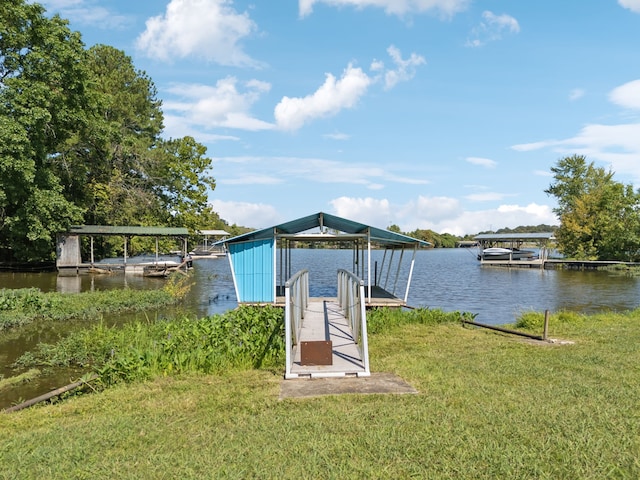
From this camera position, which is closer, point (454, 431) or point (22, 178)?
point (454, 431)

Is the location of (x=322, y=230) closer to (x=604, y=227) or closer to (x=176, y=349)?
(x=176, y=349)

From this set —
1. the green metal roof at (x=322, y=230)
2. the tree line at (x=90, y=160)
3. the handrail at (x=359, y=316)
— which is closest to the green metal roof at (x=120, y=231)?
the tree line at (x=90, y=160)

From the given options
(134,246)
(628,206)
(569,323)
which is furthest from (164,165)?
(628,206)

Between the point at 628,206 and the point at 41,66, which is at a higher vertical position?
the point at 41,66

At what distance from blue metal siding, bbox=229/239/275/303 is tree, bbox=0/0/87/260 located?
15692 mm

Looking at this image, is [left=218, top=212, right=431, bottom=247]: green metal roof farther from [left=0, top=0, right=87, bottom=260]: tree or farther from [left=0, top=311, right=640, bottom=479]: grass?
[left=0, top=0, right=87, bottom=260]: tree

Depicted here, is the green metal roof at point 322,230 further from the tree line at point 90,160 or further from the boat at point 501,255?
the boat at point 501,255

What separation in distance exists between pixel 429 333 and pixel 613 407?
20.1ft

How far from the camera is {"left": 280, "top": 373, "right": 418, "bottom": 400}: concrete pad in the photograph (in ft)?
20.2

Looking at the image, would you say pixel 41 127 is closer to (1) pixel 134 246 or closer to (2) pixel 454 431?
(1) pixel 134 246

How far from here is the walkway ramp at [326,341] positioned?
23.2 ft

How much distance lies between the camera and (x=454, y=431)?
15.4 feet

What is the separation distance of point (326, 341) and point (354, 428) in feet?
8.75

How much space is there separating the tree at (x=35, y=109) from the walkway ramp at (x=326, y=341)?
19.8 meters
